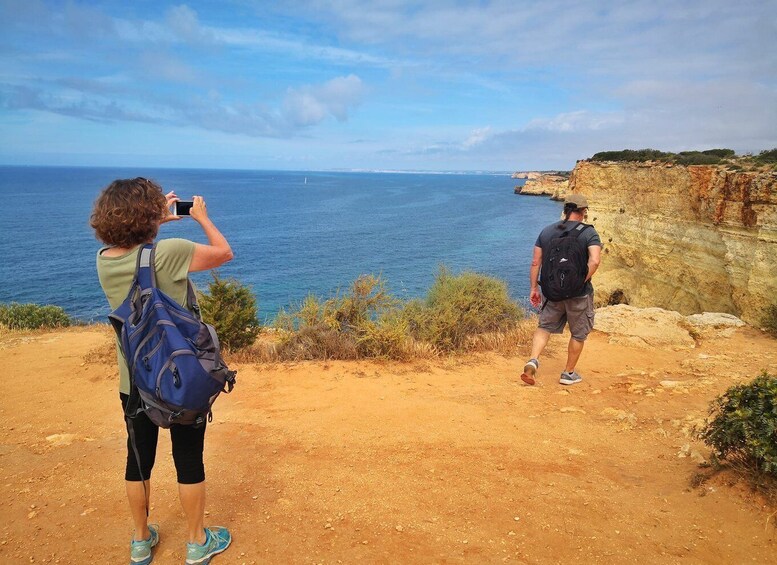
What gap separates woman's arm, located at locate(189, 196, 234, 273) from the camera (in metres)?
2.55

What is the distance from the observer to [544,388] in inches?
240

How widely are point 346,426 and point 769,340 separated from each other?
7.86 metres

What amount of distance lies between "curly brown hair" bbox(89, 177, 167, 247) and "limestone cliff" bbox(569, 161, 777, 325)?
44.5 feet

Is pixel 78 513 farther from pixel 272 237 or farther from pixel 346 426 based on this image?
pixel 272 237

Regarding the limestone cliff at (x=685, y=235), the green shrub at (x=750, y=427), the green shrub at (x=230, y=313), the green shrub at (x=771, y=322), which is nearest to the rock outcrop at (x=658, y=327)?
the green shrub at (x=771, y=322)

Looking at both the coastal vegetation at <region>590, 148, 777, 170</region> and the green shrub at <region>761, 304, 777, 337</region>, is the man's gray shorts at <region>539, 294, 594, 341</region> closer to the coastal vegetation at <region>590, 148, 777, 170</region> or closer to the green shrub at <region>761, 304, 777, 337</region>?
the green shrub at <region>761, 304, 777, 337</region>

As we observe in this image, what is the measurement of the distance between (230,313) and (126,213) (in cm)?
597

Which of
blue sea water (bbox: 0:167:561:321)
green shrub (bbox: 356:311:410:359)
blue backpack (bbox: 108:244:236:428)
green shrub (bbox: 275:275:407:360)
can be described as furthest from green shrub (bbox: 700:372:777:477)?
blue sea water (bbox: 0:167:561:321)

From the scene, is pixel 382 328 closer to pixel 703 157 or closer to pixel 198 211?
pixel 198 211

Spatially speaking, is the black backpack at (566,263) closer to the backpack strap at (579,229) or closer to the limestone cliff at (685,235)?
the backpack strap at (579,229)

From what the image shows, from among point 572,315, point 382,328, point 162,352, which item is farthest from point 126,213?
point 382,328

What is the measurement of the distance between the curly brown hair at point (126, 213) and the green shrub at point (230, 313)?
5.74m

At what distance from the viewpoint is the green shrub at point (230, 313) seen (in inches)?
319

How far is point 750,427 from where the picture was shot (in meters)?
3.24
